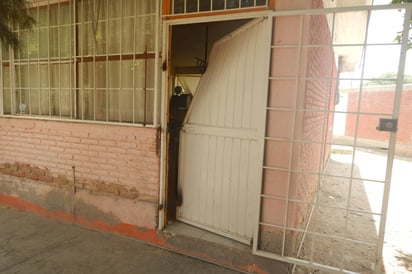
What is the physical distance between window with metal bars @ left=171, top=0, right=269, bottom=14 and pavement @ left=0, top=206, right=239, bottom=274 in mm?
2495

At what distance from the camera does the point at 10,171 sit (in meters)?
4.09

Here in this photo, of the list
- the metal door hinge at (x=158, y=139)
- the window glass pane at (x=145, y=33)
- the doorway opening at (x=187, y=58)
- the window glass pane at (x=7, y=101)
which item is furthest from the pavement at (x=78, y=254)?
the window glass pane at (x=145, y=33)

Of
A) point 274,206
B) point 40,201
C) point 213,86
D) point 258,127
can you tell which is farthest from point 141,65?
point 40,201

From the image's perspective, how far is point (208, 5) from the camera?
8.95 feet

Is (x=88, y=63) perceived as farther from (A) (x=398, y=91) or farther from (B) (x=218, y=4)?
(A) (x=398, y=91)

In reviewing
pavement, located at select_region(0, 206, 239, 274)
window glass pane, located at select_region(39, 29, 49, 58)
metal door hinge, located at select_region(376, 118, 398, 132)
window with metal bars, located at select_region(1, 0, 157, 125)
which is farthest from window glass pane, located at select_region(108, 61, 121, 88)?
metal door hinge, located at select_region(376, 118, 398, 132)

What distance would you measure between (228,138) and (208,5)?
51.9 inches

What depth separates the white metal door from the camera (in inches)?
106

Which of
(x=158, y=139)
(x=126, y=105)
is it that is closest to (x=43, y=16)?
(x=126, y=105)

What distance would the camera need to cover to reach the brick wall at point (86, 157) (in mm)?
3135

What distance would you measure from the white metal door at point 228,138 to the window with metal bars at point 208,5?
0.17 metres

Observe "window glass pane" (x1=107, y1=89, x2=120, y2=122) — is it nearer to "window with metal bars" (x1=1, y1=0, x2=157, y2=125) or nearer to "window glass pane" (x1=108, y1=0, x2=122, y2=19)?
"window with metal bars" (x1=1, y1=0, x2=157, y2=125)

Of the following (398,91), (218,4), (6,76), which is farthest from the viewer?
(6,76)

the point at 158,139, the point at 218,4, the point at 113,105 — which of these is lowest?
the point at 158,139
